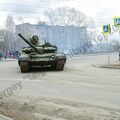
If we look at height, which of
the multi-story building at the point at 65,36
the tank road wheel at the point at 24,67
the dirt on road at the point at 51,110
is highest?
the multi-story building at the point at 65,36

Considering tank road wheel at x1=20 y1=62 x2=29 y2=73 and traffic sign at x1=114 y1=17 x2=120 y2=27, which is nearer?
tank road wheel at x1=20 y1=62 x2=29 y2=73

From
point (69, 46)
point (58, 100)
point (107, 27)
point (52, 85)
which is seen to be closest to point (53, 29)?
point (69, 46)

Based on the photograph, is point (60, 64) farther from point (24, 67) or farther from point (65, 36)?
point (65, 36)

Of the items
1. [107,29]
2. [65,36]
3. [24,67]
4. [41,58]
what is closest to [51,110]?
[24,67]

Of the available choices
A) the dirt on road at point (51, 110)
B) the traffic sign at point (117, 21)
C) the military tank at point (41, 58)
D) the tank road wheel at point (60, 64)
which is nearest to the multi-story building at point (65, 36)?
the traffic sign at point (117, 21)

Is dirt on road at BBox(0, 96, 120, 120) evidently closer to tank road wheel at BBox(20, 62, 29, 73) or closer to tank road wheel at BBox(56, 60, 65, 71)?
tank road wheel at BBox(20, 62, 29, 73)

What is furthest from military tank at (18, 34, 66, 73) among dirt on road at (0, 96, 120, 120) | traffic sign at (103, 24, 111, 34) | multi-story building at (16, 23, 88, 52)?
multi-story building at (16, 23, 88, 52)

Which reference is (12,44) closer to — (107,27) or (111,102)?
(107,27)

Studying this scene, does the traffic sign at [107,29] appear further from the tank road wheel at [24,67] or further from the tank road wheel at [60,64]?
the tank road wheel at [24,67]

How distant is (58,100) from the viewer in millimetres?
12062

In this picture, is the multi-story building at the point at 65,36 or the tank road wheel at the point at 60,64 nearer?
the tank road wheel at the point at 60,64

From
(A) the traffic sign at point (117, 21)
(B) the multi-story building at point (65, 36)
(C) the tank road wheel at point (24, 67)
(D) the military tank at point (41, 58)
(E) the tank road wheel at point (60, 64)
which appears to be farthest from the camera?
(B) the multi-story building at point (65, 36)

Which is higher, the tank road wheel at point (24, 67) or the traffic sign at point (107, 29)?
the traffic sign at point (107, 29)

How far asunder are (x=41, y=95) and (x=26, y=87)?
8.62 ft
